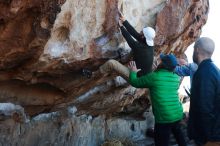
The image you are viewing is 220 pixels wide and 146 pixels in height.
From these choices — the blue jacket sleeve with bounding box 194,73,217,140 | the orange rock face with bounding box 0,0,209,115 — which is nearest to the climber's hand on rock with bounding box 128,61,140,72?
the orange rock face with bounding box 0,0,209,115

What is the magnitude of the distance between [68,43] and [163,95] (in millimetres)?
1726

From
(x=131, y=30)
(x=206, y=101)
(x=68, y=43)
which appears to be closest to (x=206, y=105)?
(x=206, y=101)

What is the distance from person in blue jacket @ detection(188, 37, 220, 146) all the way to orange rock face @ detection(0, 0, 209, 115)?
6.43 ft

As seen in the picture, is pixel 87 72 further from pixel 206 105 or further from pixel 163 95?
pixel 206 105

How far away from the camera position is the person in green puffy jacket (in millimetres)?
7277

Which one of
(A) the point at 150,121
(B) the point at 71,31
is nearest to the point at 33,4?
(B) the point at 71,31

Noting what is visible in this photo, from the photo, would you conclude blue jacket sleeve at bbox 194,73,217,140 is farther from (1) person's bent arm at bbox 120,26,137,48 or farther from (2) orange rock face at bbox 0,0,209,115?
(1) person's bent arm at bbox 120,26,137,48

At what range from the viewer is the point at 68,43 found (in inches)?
275

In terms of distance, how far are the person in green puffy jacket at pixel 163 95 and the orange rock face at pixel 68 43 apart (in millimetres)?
964

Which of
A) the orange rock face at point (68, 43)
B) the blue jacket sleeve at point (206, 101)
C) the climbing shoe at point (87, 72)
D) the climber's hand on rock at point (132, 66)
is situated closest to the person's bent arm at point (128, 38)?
the orange rock face at point (68, 43)

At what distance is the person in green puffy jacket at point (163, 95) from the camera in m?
Answer: 7.28

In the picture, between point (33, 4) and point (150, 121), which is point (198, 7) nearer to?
point (150, 121)

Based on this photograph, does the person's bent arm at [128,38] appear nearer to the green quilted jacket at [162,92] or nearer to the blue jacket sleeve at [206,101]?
the green quilted jacket at [162,92]

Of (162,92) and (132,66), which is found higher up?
(132,66)
